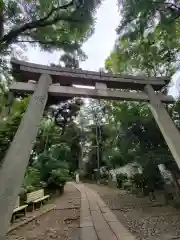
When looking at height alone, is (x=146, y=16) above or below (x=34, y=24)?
below

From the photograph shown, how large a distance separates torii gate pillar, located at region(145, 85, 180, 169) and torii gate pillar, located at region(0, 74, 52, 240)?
93.4 inches

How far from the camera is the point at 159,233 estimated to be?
5.08m

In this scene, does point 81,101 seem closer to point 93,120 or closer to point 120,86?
point 93,120

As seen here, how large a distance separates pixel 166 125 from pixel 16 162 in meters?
2.87

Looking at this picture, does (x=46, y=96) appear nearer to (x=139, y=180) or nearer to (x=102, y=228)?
(x=102, y=228)

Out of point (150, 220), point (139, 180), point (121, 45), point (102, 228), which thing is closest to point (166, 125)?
point (102, 228)

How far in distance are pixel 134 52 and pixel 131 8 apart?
282cm

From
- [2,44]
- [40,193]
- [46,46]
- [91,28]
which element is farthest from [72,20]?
[40,193]

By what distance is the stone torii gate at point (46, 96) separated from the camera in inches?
103

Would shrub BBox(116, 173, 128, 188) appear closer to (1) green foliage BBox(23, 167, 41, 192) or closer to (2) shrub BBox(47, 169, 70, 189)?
(2) shrub BBox(47, 169, 70, 189)

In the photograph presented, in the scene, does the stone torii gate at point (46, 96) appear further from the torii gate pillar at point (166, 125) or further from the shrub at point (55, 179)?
the shrub at point (55, 179)

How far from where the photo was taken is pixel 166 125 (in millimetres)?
4023

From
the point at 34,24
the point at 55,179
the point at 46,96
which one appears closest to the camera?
the point at 46,96

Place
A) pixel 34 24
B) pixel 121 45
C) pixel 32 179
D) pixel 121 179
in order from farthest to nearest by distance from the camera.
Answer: pixel 121 179, pixel 32 179, pixel 121 45, pixel 34 24
